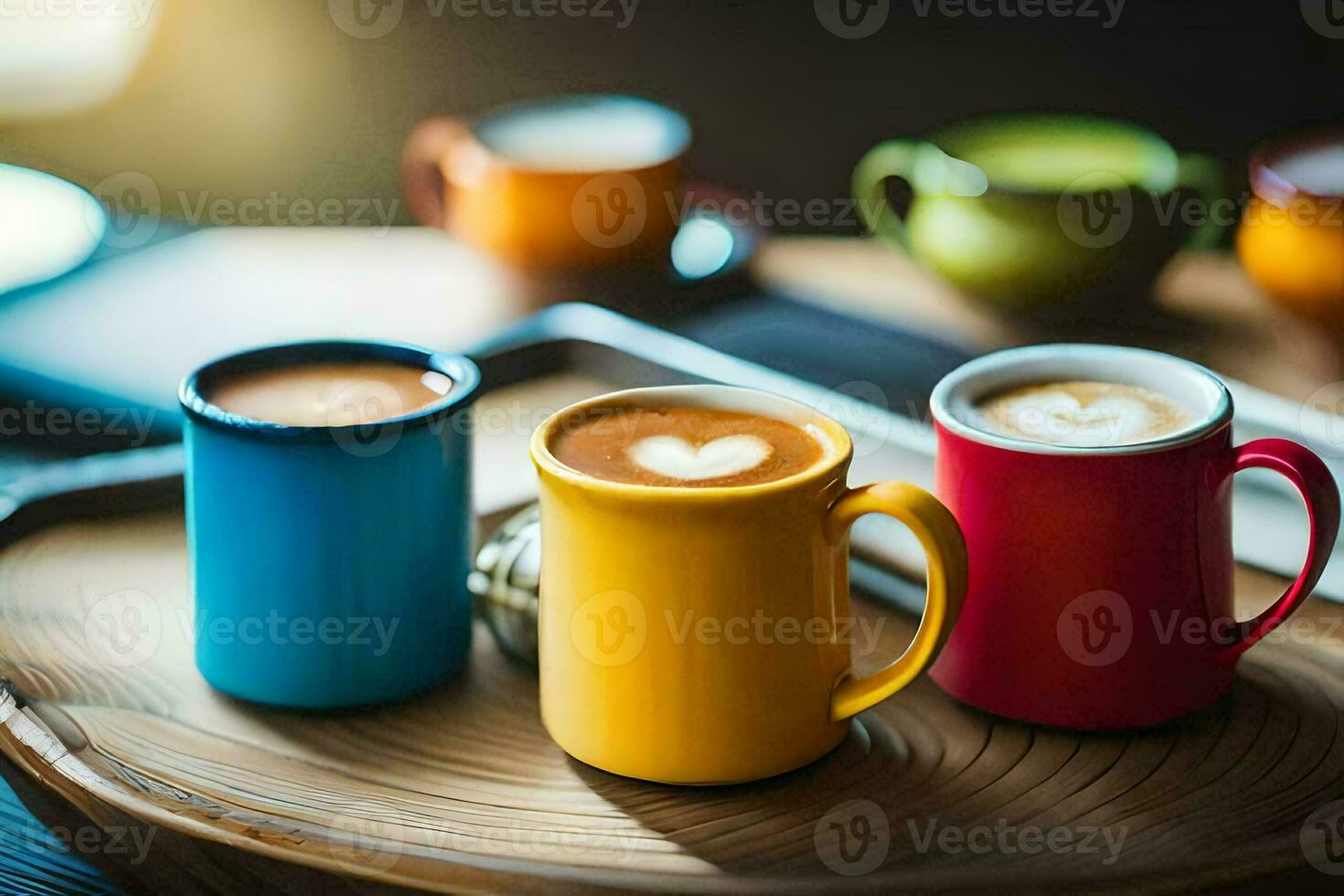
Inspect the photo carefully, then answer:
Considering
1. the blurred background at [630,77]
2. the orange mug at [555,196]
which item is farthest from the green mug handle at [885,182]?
the blurred background at [630,77]

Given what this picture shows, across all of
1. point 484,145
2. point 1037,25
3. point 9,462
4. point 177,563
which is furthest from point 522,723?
point 1037,25

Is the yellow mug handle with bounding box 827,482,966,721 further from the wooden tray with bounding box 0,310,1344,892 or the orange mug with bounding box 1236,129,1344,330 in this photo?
the orange mug with bounding box 1236,129,1344,330

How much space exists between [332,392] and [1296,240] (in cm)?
60

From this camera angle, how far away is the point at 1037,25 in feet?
4.07

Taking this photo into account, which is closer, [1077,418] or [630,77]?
[1077,418]

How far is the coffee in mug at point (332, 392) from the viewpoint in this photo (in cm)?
60

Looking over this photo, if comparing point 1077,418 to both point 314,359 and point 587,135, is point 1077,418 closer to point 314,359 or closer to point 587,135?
point 314,359

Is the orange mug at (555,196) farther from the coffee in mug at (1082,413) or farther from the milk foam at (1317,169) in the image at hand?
the coffee in mug at (1082,413)

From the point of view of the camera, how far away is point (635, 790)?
54cm

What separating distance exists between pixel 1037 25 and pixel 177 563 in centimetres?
87

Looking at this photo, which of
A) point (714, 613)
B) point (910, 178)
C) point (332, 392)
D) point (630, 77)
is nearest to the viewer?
point (714, 613)

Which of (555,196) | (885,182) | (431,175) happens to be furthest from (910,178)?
(431,175)

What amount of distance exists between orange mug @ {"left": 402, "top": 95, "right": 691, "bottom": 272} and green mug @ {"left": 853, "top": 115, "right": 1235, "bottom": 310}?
0.16 m

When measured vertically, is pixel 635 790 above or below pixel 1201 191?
below
